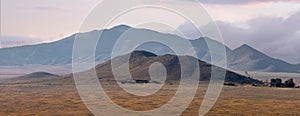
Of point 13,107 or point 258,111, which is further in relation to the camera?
point 13,107

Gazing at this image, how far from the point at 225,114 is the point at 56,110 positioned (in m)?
45.7

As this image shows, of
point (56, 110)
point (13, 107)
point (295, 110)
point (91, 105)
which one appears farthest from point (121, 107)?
point (295, 110)

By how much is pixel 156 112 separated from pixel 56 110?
90.6 ft

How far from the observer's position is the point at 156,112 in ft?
392

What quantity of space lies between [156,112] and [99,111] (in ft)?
49.2

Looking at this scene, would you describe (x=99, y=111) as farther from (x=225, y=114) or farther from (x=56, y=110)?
(x=225, y=114)

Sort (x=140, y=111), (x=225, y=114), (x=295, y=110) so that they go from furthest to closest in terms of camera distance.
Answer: (x=295, y=110), (x=140, y=111), (x=225, y=114)

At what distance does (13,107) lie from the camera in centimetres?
13562

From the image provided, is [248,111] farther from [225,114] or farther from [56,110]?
[56,110]

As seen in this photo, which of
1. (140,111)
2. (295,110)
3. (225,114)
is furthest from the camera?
(295,110)

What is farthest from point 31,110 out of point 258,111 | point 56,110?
point 258,111

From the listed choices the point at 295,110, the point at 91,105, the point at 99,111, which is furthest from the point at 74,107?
the point at 295,110

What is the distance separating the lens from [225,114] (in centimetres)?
11338

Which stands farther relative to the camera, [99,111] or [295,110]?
[295,110]
